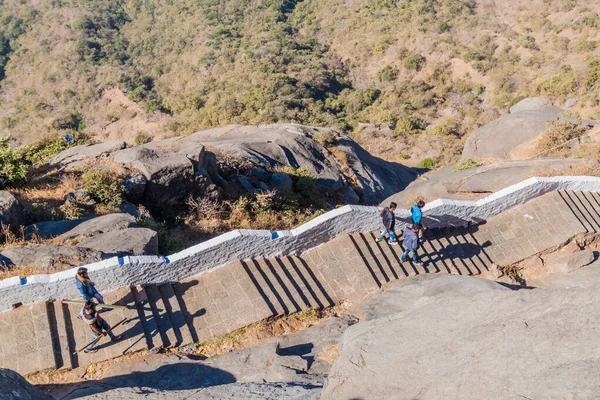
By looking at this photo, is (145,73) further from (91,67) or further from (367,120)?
(367,120)

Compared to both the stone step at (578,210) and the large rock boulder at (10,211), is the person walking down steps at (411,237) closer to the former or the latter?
the stone step at (578,210)

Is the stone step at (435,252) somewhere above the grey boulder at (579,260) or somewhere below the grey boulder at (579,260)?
above

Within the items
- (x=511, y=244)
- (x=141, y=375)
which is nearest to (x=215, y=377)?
(x=141, y=375)

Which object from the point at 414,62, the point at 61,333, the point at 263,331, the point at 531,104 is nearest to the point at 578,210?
the point at 263,331

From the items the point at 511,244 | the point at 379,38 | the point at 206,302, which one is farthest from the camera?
the point at 379,38

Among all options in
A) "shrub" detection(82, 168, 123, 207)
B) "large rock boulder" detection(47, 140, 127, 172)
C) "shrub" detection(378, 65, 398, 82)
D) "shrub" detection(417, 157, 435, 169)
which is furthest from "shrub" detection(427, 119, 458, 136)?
"shrub" detection(82, 168, 123, 207)

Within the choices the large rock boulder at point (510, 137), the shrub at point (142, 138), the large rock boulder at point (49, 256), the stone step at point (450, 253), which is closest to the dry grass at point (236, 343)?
the large rock boulder at point (49, 256)
